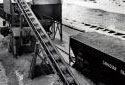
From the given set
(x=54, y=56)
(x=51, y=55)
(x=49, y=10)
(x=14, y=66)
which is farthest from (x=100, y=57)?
(x=49, y=10)

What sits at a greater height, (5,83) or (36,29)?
(36,29)

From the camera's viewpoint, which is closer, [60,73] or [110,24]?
[60,73]

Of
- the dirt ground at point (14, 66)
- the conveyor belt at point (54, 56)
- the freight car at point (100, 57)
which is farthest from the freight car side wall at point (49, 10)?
the freight car at point (100, 57)

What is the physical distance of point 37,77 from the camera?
11.9 meters

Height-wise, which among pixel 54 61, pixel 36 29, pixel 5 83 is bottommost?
pixel 5 83

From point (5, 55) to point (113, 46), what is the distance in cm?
918

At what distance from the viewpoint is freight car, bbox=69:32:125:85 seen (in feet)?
30.5

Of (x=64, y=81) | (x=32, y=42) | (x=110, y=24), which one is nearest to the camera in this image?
(x=64, y=81)

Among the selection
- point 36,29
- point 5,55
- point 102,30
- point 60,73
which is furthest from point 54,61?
point 102,30

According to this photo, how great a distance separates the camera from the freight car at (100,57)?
Result: 30.5ft

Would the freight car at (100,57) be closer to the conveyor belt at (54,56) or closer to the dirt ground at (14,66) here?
the conveyor belt at (54,56)

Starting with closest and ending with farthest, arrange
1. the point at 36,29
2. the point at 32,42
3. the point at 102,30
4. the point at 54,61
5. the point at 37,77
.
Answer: the point at 54,61, the point at 36,29, the point at 37,77, the point at 32,42, the point at 102,30

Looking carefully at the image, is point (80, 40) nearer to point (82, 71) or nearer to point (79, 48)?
point (79, 48)

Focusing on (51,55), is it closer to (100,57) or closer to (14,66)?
(100,57)
